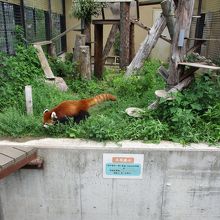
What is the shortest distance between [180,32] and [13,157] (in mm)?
2643

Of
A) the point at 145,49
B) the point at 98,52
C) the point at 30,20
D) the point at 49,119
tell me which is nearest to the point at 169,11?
the point at 145,49

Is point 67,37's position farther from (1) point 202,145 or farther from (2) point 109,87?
(1) point 202,145

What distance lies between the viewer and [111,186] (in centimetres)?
328

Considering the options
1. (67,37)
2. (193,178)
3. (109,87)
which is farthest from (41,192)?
(67,37)

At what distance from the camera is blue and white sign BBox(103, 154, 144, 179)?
314 cm

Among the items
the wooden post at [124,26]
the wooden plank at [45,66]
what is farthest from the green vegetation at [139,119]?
the wooden post at [124,26]

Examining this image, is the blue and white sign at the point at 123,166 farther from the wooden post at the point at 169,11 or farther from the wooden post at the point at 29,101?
the wooden post at the point at 169,11

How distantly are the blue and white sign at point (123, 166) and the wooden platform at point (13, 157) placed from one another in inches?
35.0

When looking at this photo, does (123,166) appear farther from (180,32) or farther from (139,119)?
(180,32)

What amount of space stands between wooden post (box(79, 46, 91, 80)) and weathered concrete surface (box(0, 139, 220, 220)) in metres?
3.07

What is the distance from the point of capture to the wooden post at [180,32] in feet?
11.3

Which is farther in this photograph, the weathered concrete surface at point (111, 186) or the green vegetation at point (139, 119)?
the green vegetation at point (139, 119)

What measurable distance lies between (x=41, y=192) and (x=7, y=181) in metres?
0.45

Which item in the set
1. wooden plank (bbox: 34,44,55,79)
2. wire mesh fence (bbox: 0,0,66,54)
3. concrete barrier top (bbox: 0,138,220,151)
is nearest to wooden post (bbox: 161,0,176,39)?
concrete barrier top (bbox: 0,138,220,151)
